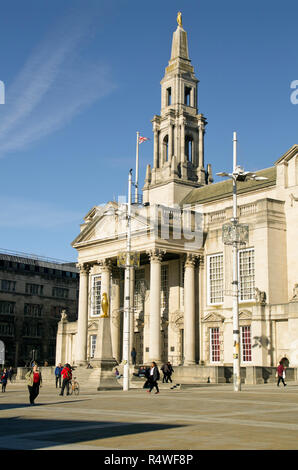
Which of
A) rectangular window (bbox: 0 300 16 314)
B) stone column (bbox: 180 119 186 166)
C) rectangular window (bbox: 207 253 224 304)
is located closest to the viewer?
rectangular window (bbox: 207 253 224 304)

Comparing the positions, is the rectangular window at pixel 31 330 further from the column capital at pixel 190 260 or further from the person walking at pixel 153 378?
the person walking at pixel 153 378

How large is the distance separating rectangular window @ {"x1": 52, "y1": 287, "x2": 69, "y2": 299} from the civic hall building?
30.1 metres

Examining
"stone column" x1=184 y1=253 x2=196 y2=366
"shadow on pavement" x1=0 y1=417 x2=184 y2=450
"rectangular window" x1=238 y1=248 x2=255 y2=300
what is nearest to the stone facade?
"stone column" x1=184 y1=253 x2=196 y2=366

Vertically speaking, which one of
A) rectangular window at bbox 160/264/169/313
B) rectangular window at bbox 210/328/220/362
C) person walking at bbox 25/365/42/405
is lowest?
person walking at bbox 25/365/42/405

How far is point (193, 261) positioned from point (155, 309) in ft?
18.0

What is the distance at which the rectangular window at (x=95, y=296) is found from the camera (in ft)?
213

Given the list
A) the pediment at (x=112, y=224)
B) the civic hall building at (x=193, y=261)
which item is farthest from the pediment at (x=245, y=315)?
the pediment at (x=112, y=224)

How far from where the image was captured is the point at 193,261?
52.9 metres

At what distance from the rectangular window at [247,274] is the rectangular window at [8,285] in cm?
5086

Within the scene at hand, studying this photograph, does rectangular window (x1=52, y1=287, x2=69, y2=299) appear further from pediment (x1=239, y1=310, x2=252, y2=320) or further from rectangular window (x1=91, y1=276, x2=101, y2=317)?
pediment (x1=239, y1=310, x2=252, y2=320)

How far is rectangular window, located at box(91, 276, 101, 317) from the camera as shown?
2554 inches

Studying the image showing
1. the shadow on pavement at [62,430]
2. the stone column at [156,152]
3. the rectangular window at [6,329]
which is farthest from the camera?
the rectangular window at [6,329]
